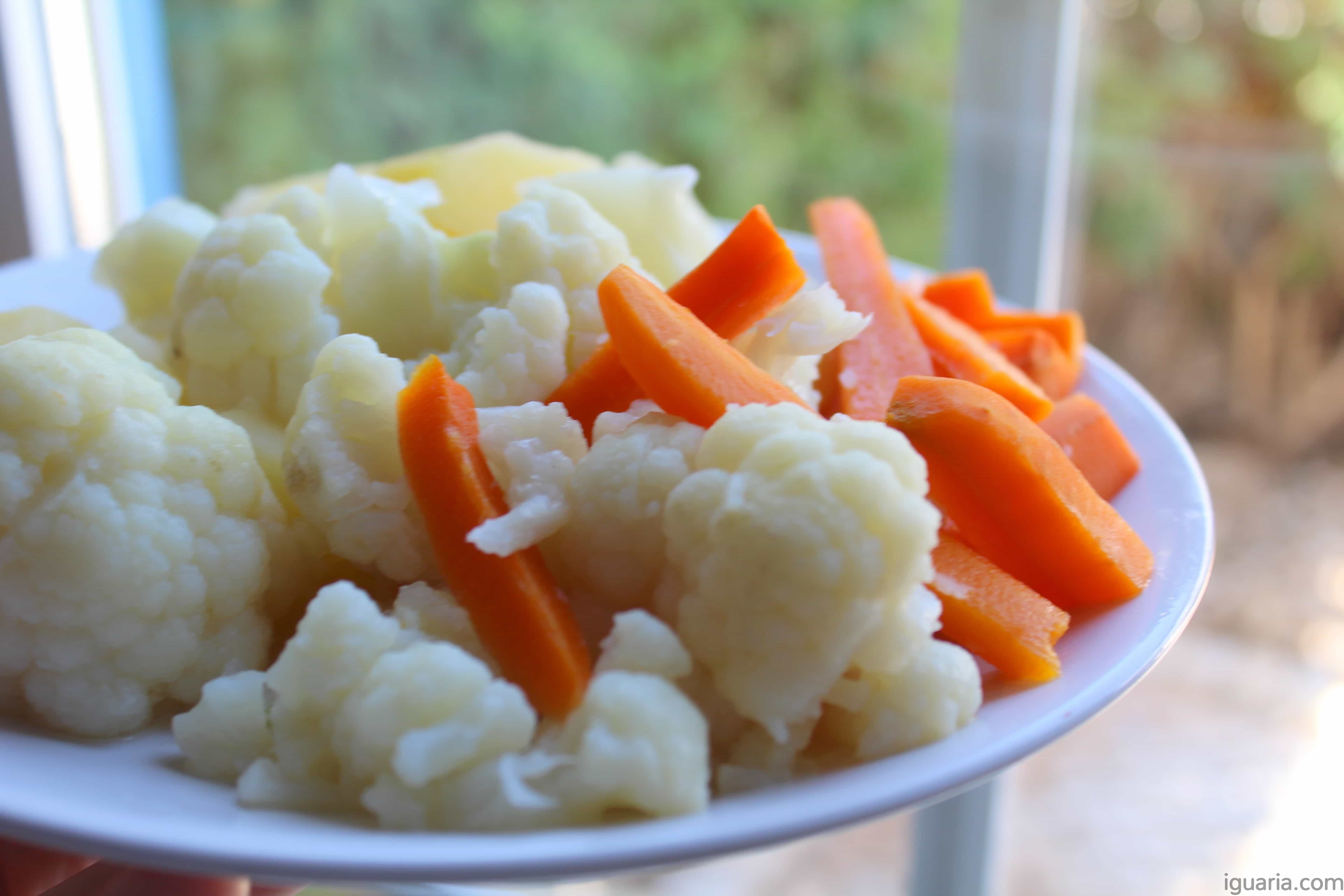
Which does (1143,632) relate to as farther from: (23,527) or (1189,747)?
(1189,747)

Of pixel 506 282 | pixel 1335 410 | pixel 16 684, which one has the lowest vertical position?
pixel 1335 410

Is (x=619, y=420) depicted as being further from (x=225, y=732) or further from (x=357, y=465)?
(x=225, y=732)

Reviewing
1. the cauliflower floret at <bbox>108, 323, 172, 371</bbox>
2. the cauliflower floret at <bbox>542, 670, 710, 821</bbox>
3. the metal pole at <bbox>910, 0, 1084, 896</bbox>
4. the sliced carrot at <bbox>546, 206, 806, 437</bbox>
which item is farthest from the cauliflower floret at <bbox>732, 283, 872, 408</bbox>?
the metal pole at <bbox>910, 0, 1084, 896</bbox>

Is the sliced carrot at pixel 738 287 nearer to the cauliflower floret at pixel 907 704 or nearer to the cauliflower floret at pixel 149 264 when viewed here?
the cauliflower floret at pixel 907 704

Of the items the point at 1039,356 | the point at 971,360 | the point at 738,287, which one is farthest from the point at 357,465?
the point at 1039,356

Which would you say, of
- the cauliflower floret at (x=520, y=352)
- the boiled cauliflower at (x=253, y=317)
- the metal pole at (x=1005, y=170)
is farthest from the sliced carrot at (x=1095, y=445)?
the metal pole at (x=1005, y=170)

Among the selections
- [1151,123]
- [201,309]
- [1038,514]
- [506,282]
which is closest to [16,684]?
[201,309]
